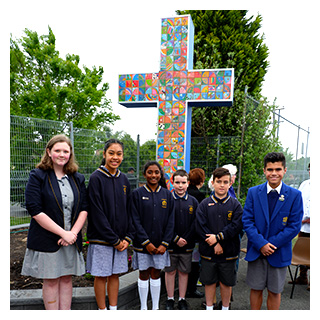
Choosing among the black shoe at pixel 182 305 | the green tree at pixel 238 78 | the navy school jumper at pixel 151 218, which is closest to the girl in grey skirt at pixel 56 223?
the navy school jumper at pixel 151 218

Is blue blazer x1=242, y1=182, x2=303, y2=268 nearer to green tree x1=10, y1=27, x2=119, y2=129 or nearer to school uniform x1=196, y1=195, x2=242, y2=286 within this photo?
school uniform x1=196, y1=195, x2=242, y2=286

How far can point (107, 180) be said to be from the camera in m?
2.94

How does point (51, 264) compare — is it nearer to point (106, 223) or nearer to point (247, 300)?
point (106, 223)

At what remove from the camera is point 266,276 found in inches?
113

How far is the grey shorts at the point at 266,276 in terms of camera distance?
2.81 m

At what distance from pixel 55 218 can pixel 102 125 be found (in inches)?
731

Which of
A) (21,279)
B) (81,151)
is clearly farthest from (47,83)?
(21,279)

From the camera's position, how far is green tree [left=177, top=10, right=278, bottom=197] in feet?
22.0

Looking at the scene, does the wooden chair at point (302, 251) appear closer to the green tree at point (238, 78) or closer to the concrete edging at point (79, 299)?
the concrete edging at point (79, 299)

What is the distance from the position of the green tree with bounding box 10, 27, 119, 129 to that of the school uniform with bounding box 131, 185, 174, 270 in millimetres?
13661


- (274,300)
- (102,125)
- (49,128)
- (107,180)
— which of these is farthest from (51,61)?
(274,300)

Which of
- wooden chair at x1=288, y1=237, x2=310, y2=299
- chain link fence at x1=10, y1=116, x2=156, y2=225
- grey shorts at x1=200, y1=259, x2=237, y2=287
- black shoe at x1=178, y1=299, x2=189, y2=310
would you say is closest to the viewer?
grey shorts at x1=200, y1=259, x2=237, y2=287

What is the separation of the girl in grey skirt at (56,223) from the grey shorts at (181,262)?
106cm

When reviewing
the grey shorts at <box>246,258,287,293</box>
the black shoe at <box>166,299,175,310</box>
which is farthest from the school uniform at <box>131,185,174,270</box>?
the grey shorts at <box>246,258,287,293</box>
